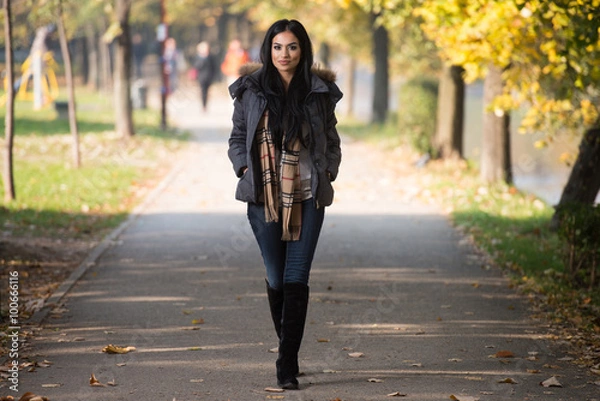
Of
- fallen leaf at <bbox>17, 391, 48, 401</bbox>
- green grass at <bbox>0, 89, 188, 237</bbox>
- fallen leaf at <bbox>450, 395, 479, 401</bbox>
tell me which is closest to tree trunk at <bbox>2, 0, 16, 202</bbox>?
green grass at <bbox>0, 89, 188, 237</bbox>

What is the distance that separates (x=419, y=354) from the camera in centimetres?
680

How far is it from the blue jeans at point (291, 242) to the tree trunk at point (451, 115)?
1425 cm

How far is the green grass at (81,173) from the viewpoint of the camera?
41.6ft

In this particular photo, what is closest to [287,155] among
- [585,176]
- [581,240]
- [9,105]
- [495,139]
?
[581,240]

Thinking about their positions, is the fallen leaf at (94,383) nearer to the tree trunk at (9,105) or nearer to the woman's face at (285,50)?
the woman's face at (285,50)

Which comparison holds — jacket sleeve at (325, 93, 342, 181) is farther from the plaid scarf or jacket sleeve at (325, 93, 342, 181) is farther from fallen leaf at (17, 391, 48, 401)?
fallen leaf at (17, 391, 48, 401)

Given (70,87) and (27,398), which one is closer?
(27,398)

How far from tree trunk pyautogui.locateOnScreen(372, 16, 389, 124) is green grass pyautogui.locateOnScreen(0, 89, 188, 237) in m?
6.39

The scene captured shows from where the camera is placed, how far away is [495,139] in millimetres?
16734

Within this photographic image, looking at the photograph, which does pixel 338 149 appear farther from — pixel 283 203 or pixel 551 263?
pixel 551 263

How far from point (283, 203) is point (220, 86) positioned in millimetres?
50390

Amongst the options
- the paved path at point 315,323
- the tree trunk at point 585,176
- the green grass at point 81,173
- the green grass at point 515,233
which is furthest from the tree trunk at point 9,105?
the tree trunk at point 585,176

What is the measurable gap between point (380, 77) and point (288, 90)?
24.7 metres

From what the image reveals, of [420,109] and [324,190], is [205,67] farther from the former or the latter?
[324,190]
